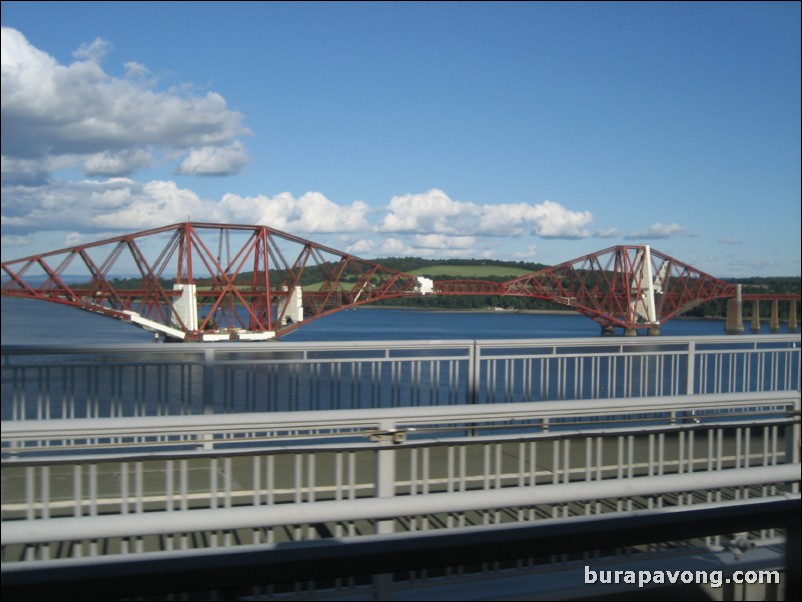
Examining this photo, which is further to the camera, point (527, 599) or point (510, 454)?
point (510, 454)

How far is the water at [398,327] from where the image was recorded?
7488mm

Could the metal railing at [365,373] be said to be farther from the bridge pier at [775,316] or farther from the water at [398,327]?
the bridge pier at [775,316]

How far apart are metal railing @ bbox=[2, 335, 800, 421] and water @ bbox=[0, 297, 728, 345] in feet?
1.11

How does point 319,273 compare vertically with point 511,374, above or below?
above

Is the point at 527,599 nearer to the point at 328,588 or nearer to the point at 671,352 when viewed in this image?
the point at 328,588

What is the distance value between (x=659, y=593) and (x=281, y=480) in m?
3.74

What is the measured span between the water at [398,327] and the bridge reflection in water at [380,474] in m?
0.49

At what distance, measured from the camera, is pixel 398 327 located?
10.8 meters

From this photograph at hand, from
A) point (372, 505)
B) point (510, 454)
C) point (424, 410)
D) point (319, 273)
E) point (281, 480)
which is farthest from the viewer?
point (319, 273)

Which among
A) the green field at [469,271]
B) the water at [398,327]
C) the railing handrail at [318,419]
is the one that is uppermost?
the green field at [469,271]

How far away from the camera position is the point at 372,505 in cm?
288

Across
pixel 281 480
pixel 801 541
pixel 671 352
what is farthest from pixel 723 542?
pixel 671 352

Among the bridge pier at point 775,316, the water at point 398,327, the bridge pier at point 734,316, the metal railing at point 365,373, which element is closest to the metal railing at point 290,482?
the metal railing at point 365,373

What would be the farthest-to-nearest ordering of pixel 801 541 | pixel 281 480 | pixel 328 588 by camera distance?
pixel 281 480
pixel 328 588
pixel 801 541
